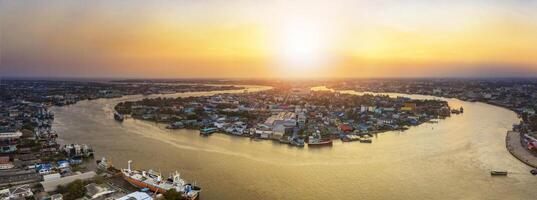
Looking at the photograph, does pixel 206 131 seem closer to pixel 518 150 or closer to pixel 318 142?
pixel 318 142

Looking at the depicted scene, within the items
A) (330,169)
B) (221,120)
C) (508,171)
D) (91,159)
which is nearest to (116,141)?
(91,159)

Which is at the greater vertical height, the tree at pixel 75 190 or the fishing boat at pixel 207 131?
the tree at pixel 75 190

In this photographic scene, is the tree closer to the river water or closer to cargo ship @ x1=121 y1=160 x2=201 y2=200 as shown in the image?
cargo ship @ x1=121 y1=160 x2=201 y2=200

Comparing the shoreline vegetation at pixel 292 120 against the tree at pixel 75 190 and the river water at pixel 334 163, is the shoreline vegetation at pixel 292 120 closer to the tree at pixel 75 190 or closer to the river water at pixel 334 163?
the river water at pixel 334 163

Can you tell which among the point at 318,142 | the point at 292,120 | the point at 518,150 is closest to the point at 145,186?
the point at 318,142

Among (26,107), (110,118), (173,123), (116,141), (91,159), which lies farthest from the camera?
(26,107)

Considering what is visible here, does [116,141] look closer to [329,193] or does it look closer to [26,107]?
[329,193]

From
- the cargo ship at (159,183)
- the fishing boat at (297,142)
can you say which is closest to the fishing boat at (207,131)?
the fishing boat at (297,142)
